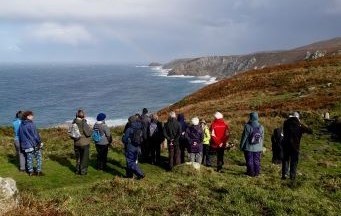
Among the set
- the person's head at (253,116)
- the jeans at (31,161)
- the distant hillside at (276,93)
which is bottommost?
the distant hillside at (276,93)

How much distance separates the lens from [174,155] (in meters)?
19.4

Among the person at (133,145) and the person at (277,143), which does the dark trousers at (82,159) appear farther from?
the person at (277,143)

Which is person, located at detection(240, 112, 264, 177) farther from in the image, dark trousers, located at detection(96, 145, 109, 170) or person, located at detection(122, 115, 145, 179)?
dark trousers, located at detection(96, 145, 109, 170)

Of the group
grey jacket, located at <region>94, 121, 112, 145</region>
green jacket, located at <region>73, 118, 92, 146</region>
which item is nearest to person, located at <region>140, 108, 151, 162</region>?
grey jacket, located at <region>94, 121, 112, 145</region>

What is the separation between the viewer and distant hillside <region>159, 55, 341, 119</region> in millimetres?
36013

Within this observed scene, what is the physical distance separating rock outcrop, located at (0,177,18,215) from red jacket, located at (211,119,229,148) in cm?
784

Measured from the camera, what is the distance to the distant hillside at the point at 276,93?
36.0 metres

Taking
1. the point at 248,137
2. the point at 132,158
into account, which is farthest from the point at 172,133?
the point at 248,137

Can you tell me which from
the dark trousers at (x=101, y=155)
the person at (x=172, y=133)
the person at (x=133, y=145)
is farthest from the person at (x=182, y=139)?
the dark trousers at (x=101, y=155)

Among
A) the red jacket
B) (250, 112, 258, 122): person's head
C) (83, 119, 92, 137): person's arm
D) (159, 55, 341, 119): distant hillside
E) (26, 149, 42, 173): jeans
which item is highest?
(250, 112, 258, 122): person's head

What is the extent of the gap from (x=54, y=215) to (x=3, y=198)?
144 cm

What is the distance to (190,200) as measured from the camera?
14.0 metres

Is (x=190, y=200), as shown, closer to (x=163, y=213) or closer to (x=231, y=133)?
(x=163, y=213)

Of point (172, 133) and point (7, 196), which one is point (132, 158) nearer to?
point (172, 133)
